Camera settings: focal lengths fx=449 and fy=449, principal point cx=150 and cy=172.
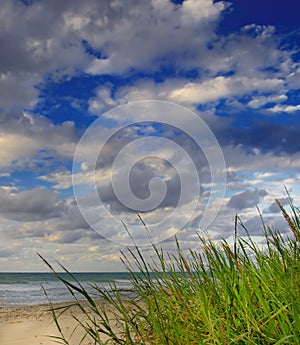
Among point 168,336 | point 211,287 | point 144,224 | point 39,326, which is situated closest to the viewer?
point 168,336

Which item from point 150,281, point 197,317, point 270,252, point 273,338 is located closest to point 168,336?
point 197,317

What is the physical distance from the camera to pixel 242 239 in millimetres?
3439

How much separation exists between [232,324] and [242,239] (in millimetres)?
828

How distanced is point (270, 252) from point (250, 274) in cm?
70

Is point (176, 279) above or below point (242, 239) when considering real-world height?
below

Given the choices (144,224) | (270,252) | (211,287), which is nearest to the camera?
(144,224)

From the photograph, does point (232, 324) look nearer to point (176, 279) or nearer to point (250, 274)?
point (250, 274)

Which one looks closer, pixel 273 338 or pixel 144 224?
pixel 273 338

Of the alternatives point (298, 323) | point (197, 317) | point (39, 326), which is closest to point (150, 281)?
point (197, 317)

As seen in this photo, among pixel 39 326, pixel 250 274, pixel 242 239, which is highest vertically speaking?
pixel 242 239

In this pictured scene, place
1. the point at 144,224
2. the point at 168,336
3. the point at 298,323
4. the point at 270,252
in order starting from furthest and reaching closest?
the point at 270,252, the point at 144,224, the point at 168,336, the point at 298,323

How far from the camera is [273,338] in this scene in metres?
2.47

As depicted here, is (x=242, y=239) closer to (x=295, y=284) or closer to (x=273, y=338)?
(x=295, y=284)

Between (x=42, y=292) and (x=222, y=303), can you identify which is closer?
(x=222, y=303)
